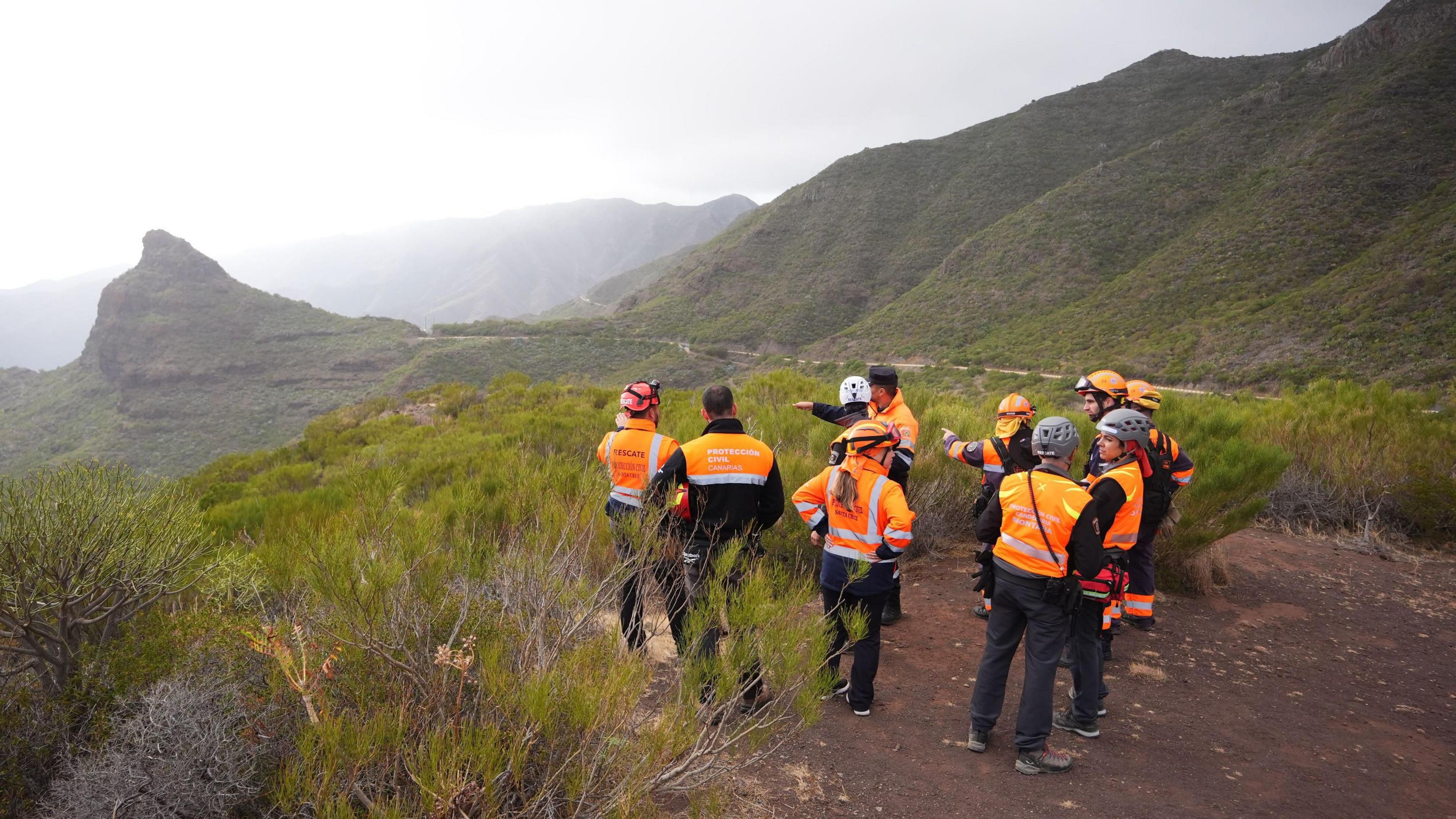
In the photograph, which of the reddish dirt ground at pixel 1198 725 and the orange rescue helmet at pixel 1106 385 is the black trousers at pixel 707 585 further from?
the orange rescue helmet at pixel 1106 385

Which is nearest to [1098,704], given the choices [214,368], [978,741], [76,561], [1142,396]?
[978,741]

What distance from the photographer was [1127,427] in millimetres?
3752

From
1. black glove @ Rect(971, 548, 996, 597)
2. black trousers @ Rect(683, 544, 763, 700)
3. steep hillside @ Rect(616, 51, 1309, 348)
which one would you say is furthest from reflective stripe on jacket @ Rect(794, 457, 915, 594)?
steep hillside @ Rect(616, 51, 1309, 348)

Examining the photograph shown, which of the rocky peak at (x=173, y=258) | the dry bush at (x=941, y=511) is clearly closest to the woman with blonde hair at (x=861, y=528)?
the dry bush at (x=941, y=511)

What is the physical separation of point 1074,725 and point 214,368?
67.0m

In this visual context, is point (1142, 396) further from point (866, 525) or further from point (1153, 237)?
point (1153, 237)

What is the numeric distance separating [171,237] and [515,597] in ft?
283

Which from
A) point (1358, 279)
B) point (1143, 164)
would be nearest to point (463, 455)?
point (1358, 279)

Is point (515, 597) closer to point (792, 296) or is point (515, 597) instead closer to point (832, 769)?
point (832, 769)

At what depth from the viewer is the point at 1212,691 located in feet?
13.7

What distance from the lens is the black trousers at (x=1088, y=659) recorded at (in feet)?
11.8

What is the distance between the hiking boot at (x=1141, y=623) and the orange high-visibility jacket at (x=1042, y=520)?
2.39 m

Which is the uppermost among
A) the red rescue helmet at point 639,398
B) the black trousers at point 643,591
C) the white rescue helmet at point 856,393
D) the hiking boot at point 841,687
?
the red rescue helmet at point 639,398

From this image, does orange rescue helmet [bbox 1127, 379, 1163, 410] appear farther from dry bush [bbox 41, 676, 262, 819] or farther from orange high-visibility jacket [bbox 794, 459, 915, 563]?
dry bush [bbox 41, 676, 262, 819]
